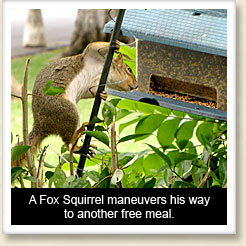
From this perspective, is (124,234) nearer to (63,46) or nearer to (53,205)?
(53,205)

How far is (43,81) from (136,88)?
0.29 m

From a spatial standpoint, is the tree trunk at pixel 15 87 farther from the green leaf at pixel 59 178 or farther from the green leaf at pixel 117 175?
the green leaf at pixel 117 175

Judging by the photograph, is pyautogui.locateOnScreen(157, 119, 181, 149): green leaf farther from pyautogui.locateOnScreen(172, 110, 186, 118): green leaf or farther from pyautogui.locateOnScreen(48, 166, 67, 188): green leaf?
pyautogui.locateOnScreen(48, 166, 67, 188): green leaf

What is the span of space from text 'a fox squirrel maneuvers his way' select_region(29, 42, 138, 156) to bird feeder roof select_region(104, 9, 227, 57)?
0.17 metres

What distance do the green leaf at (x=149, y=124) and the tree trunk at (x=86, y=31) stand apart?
58cm

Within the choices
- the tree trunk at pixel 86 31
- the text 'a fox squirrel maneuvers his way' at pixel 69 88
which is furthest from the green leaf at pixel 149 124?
the tree trunk at pixel 86 31

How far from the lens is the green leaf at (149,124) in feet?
4.97

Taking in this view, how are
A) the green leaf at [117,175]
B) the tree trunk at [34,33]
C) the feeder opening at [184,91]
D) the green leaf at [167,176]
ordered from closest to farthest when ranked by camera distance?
the green leaf at [117,175] < the green leaf at [167,176] < the feeder opening at [184,91] < the tree trunk at [34,33]

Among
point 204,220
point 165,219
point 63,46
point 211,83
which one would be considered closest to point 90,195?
point 165,219

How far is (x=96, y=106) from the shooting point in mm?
1265

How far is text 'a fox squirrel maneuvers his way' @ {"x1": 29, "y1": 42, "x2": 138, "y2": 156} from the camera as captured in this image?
1.42 m

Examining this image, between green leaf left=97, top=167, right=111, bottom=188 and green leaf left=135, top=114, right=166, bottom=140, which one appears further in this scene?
green leaf left=135, top=114, right=166, bottom=140

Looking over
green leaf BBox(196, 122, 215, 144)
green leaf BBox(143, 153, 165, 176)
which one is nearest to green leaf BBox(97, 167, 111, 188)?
green leaf BBox(143, 153, 165, 176)

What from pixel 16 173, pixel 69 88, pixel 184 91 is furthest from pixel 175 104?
pixel 16 173
